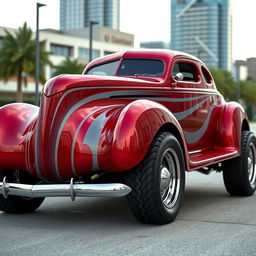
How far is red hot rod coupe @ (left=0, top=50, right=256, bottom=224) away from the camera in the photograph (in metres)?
5.35

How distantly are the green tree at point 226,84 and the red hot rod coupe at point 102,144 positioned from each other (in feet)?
250

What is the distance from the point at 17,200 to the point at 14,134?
0.83 metres

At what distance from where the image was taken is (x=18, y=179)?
20.9 ft

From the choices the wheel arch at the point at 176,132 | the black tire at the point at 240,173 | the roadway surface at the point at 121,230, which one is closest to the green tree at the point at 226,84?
the black tire at the point at 240,173

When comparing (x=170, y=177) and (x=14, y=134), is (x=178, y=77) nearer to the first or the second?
(x=170, y=177)

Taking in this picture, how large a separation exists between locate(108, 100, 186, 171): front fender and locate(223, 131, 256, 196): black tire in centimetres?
256

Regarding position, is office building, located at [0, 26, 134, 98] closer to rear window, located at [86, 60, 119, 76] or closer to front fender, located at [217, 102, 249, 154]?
rear window, located at [86, 60, 119, 76]

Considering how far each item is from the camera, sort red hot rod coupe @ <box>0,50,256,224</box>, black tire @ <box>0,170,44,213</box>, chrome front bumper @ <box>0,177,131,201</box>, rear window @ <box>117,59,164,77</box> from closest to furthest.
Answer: chrome front bumper @ <box>0,177,131,201</box> < red hot rod coupe @ <box>0,50,256,224</box> < black tire @ <box>0,170,44,213</box> < rear window @ <box>117,59,164,77</box>

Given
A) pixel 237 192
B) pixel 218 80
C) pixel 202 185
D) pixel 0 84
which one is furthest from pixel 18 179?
pixel 218 80

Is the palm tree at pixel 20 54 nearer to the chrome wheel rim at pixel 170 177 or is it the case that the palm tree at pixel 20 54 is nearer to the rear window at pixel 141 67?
the rear window at pixel 141 67

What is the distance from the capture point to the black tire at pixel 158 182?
5.39 meters

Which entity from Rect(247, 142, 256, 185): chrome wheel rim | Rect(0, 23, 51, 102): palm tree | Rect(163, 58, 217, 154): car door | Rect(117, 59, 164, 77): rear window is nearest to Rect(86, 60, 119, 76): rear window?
Rect(117, 59, 164, 77): rear window

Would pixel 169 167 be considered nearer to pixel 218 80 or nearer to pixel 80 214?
pixel 80 214

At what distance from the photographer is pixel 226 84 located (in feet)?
279
